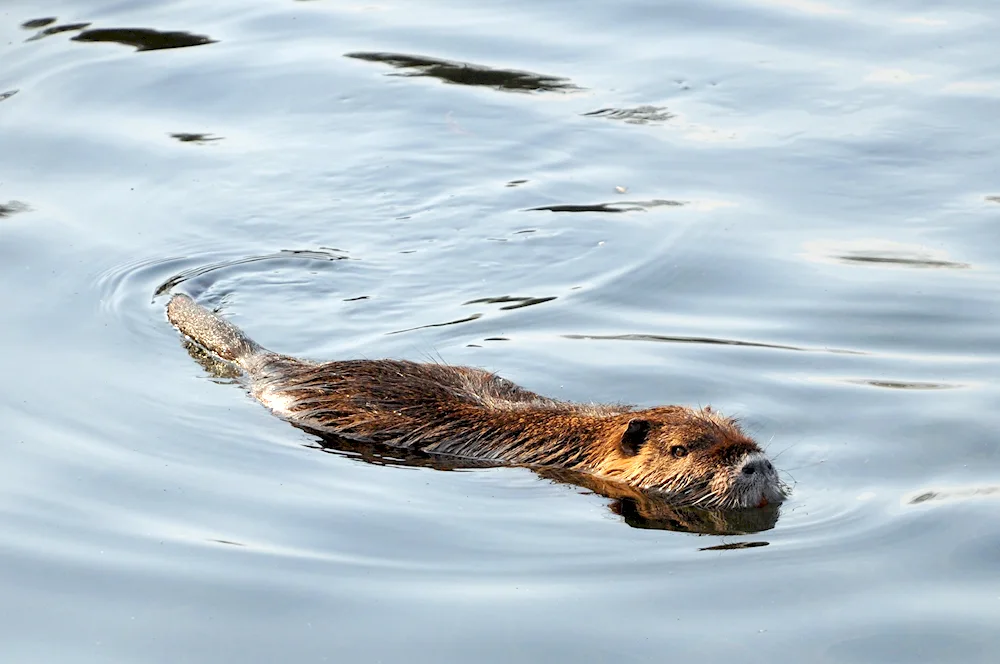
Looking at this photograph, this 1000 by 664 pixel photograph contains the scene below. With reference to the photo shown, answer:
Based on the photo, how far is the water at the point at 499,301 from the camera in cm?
527

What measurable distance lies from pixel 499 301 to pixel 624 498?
2.35 metres

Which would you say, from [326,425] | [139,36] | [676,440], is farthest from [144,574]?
[139,36]

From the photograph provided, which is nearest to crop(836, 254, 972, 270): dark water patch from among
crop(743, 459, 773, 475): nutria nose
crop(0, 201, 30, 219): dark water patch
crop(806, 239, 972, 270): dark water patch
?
crop(806, 239, 972, 270): dark water patch

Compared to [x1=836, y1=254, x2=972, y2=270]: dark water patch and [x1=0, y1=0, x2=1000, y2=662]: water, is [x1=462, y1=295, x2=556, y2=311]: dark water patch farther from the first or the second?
[x1=836, y1=254, x2=972, y2=270]: dark water patch

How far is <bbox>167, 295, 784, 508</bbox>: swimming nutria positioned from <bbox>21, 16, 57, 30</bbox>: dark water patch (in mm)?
7202

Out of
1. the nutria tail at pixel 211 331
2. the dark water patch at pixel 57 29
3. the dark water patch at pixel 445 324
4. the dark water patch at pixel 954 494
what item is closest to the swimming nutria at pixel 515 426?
the nutria tail at pixel 211 331

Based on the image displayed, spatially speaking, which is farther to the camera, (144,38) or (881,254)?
(144,38)

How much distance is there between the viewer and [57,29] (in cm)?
1319

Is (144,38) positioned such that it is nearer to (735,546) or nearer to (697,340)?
(697,340)

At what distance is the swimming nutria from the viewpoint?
6.22 m

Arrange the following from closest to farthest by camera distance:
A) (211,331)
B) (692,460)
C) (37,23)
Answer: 1. (692,460)
2. (211,331)
3. (37,23)

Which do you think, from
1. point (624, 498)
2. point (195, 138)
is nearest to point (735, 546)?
point (624, 498)

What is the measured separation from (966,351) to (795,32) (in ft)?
18.0

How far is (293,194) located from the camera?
1004 cm
